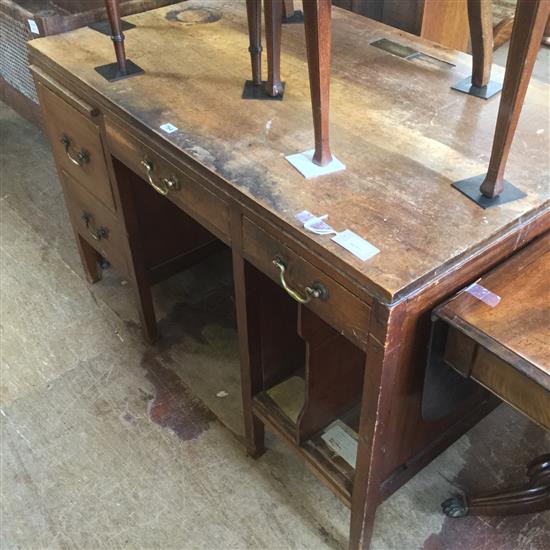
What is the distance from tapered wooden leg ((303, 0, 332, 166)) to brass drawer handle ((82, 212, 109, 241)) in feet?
2.75

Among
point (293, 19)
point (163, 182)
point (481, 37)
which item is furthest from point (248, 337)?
point (293, 19)

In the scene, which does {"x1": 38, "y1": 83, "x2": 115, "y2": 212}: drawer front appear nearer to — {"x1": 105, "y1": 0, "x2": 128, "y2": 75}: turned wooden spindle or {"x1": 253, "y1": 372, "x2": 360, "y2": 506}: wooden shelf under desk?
{"x1": 105, "y1": 0, "x2": 128, "y2": 75}: turned wooden spindle

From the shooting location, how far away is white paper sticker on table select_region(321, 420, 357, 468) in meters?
1.34

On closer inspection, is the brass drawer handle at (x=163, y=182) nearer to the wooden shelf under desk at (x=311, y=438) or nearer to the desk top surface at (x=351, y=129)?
the desk top surface at (x=351, y=129)

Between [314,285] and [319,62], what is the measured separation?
368 mm

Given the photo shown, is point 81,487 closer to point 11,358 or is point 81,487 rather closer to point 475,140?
point 11,358

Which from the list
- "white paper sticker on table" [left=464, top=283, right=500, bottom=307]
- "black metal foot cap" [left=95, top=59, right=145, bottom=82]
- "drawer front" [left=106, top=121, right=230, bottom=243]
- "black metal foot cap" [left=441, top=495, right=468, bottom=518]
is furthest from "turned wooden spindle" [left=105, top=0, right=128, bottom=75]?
"black metal foot cap" [left=441, top=495, right=468, bottom=518]

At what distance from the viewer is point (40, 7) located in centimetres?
275

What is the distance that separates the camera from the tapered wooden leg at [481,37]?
1.27 meters

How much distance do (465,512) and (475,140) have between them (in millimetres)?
824

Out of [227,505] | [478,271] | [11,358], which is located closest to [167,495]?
[227,505]

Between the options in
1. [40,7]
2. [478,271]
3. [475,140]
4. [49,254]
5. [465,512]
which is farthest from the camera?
[40,7]

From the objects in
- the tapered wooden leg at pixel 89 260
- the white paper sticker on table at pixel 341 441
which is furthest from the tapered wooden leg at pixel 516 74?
the tapered wooden leg at pixel 89 260

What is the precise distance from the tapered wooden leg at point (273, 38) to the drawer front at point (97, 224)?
0.58 metres
